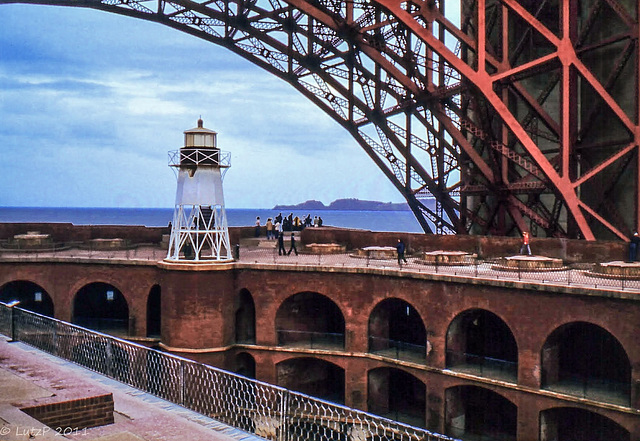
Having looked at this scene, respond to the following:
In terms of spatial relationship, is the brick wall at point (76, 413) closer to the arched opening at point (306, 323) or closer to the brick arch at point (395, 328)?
the brick arch at point (395, 328)

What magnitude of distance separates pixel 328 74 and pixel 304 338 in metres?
16.2

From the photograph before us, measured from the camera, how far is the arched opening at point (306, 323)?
98.9ft

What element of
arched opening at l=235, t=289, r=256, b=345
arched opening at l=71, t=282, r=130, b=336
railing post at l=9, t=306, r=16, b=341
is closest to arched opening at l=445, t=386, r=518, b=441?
arched opening at l=235, t=289, r=256, b=345

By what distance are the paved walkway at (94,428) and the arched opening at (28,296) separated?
26.3m

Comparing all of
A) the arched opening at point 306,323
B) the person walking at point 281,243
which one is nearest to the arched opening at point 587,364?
the arched opening at point 306,323

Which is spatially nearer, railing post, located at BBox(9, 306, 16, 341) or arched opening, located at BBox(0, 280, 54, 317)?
railing post, located at BBox(9, 306, 16, 341)

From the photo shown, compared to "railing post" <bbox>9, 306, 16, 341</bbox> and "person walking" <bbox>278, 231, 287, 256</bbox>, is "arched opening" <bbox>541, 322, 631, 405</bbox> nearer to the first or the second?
"person walking" <bbox>278, 231, 287, 256</bbox>

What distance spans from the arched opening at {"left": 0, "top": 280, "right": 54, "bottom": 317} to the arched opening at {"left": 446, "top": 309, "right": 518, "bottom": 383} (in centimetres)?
2272

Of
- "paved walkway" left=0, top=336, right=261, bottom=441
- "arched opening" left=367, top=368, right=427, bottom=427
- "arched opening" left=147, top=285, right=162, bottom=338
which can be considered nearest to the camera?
"paved walkway" left=0, top=336, right=261, bottom=441

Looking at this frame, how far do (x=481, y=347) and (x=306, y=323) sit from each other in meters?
8.41

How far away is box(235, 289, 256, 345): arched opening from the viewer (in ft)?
102

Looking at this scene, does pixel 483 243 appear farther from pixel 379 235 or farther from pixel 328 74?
pixel 328 74

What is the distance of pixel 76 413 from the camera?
8.86 metres

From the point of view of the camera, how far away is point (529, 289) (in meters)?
23.0
